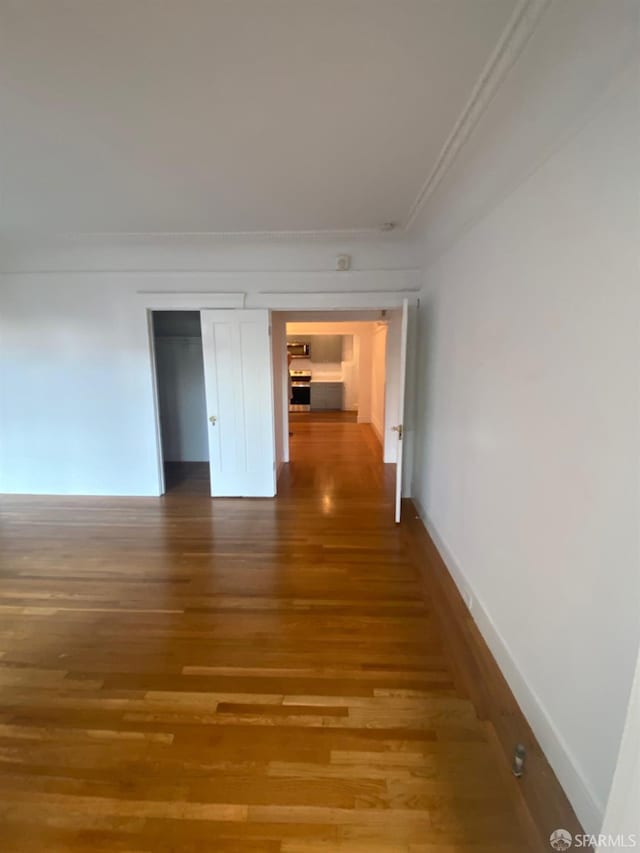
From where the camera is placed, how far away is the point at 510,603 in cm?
207

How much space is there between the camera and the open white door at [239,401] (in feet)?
14.7

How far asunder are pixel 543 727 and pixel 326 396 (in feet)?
32.5

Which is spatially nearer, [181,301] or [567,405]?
[567,405]

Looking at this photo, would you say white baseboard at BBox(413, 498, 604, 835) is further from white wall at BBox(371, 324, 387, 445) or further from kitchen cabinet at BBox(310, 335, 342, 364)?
kitchen cabinet at BBox(310, 335, 342, 364)

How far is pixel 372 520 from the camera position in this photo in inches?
162

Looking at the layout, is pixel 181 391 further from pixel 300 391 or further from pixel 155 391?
pixel 300 391

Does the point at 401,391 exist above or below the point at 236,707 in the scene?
above

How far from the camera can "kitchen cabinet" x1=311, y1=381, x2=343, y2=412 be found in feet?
37.0

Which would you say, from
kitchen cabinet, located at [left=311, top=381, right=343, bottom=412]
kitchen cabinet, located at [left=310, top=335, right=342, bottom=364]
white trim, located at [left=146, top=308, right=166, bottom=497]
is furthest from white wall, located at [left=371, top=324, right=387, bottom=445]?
white trim, located at [left=146, top=308, right=166, bottom=497]

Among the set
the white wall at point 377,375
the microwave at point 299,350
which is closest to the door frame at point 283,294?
the white wall at point 377,375

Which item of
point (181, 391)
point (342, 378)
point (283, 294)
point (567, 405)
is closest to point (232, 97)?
point (567, 405)

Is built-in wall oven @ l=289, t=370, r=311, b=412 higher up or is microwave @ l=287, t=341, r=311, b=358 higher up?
microwave @ l=287, t=341, r=311, b=358

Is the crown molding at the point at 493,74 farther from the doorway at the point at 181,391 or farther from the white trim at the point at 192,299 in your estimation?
the doorway at the point at 181,391

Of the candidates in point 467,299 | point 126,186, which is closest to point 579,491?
point 467,299
